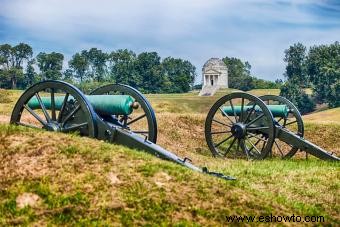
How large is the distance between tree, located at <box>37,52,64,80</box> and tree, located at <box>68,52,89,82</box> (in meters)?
8.35

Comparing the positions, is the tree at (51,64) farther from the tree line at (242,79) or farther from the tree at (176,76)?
the tree line at (242,79)

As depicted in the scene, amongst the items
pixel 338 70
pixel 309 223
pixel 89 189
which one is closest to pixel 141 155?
pixel 89 189

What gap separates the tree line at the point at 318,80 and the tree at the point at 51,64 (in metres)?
58.1

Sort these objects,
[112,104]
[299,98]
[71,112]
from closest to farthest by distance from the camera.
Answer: [71,112] < [112,104] < [299,98]

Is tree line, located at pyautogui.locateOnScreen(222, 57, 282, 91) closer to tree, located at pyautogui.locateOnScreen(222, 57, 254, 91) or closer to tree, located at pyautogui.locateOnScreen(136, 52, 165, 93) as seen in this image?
tree, located at pyautogui.locateOnScreen(222, 57, 254, 91)

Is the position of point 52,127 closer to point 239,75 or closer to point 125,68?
point 125,68

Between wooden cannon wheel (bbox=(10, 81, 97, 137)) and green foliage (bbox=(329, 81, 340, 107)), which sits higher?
wooden cannon wheel (bbox=(10, 81, 97, 137))

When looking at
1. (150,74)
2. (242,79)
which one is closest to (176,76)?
(150,74)

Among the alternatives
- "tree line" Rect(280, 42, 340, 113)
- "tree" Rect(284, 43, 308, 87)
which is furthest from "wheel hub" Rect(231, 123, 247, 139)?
"tree" Rect(284, 43, 308, 87)

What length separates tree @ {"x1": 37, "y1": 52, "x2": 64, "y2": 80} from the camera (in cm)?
12825

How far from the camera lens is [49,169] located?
859 centimetres

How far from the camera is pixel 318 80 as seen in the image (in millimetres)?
96250

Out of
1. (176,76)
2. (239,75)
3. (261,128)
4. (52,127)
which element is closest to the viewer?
(52,127)

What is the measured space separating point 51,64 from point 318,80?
67.9 metres
